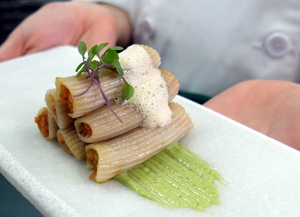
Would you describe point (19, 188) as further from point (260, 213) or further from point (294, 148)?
point (294, 148)

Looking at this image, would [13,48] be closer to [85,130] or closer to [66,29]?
[66,29]

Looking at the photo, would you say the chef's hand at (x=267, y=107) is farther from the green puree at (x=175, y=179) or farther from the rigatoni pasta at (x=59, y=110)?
the rigatoni pasta at (x=59, y=110)

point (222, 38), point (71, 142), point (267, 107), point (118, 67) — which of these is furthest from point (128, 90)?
point (222, 38)

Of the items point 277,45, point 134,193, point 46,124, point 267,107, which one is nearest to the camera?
point 134,193

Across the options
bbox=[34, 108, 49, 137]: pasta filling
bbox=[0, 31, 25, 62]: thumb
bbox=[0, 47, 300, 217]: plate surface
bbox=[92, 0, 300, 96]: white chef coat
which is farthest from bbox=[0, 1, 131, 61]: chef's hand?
bbox=[34, 108, 49, 137]: pasta filling

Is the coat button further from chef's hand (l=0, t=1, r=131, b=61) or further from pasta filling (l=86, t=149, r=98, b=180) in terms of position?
pasta filling (l=86, t=149, r=98, b=180)
